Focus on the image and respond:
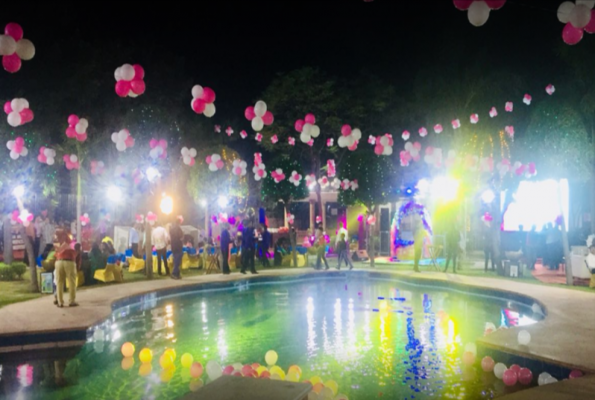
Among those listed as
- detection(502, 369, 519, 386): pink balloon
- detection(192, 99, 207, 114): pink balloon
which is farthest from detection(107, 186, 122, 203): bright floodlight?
detection(502, 369, 519, 386): pink balloon

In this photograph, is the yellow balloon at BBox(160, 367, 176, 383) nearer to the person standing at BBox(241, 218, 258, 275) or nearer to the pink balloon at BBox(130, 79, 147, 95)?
the pink balloon at BBox(130, 79, 147, 95)

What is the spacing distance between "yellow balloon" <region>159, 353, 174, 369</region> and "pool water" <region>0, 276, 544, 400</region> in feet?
0.33

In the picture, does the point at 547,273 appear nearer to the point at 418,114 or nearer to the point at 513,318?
the point at 513,318

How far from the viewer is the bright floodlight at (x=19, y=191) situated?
14120 mm

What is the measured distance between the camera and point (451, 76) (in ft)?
65.6

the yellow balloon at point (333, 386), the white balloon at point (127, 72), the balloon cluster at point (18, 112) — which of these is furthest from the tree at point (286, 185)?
the yellow balloon at point (333, 386)

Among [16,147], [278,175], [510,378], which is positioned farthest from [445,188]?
[510,378]

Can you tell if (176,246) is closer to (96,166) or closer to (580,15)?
(96,166)

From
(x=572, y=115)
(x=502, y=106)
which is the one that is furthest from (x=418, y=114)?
(x=572, y=115)

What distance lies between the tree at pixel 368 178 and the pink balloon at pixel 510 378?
14364 mm

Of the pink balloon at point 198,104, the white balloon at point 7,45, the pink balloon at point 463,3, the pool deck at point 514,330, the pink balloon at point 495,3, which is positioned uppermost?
the white balloon at point 7,45

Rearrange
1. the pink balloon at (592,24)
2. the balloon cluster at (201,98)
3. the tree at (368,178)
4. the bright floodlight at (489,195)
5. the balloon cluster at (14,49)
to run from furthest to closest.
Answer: the tree at (368,178)
the bright floodlight at (489,195)
the balloon cluster at (201,98)
the balloon cluster at (14,49)
the pink balloon at (592,24)

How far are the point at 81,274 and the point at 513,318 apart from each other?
992 centimetres

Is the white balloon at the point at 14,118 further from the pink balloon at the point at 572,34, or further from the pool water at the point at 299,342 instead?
the pink balloon at the point at 572,34
